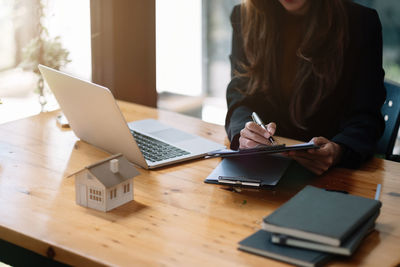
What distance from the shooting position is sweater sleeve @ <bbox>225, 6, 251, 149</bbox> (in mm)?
1794

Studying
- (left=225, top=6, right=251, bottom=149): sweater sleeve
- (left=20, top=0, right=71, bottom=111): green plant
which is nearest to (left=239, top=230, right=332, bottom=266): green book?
(left=225, top=6, right=251, bottom=149): sweater sleeve

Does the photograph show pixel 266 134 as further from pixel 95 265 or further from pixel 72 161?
pixel 95 265

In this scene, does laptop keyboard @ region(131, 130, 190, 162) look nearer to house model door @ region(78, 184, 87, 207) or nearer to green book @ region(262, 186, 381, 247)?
house model door @ region(78, 184, 87, 207)

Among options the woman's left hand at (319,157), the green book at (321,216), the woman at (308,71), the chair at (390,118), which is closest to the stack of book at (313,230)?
the green book at (321,216)

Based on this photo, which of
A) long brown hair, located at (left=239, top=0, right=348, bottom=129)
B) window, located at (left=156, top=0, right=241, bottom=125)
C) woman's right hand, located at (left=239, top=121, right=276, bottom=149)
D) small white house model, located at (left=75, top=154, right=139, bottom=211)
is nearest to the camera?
small white house model, located at (left=75, top=154, right=139, bottom=211)

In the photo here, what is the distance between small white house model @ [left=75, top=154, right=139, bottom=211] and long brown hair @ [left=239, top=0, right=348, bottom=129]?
81 cm

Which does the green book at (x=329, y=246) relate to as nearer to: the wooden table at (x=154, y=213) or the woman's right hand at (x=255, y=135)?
the wooden table at (x=154, y=213)

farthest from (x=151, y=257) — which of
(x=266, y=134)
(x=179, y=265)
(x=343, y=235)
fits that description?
(x=266, y=134)

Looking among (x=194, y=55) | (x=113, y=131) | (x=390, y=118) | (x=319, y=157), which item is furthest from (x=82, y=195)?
(x=194, y=55)

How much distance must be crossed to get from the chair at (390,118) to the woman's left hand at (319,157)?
0.43 m

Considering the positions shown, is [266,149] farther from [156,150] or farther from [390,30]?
[390,30]

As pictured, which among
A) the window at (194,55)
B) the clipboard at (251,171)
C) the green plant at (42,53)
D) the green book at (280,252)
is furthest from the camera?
the window at (194,55)

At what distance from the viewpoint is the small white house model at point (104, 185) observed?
1258 mm

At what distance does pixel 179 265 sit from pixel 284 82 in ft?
3.71
